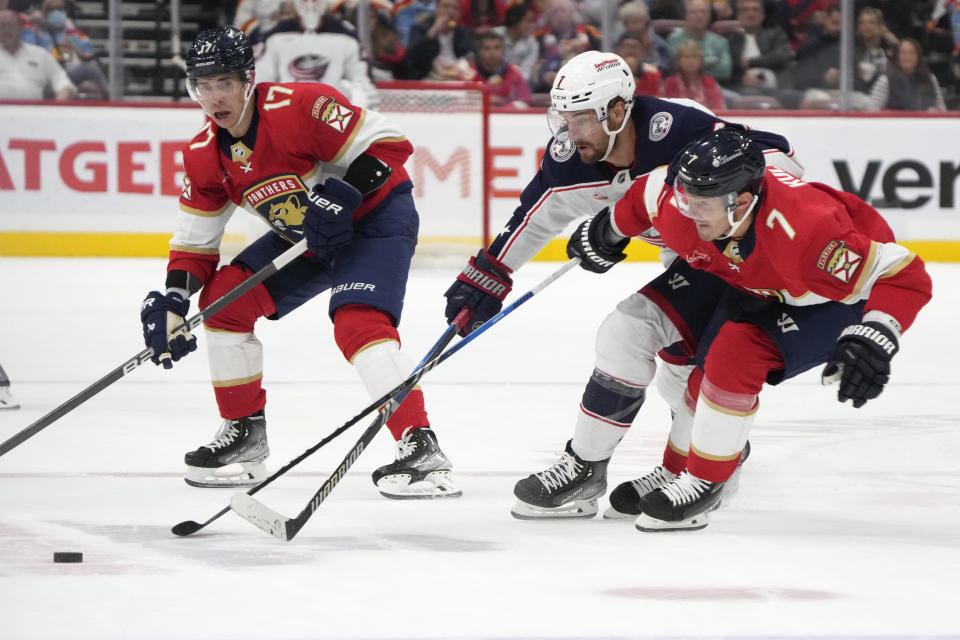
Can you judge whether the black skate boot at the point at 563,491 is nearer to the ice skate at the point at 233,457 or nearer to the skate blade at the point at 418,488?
the skate blade at the point at 418,488

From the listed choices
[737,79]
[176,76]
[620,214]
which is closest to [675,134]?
[620,214]

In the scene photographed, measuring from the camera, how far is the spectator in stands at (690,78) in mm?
8352

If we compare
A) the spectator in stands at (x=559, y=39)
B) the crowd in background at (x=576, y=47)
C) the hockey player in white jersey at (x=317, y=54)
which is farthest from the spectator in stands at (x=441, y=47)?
the hockey player in white jersey at (x=317, y=54)

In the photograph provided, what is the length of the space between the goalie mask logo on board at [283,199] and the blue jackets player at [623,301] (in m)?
0.59

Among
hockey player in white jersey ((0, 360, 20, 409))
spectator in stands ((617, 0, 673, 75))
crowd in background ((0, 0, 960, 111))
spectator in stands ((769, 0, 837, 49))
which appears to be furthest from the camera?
spectator in stands ((617, 0, 673, 75))

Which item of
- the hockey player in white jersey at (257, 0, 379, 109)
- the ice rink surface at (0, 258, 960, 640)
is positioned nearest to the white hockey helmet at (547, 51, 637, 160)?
the ice rink surface at (0, 258, 960, 640)

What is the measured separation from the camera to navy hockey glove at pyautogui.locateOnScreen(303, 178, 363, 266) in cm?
329

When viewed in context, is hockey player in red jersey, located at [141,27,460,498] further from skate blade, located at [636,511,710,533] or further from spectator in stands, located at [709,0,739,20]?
spectator in stands, located at [709,0,739,20]

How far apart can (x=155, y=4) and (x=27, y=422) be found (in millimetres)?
5224

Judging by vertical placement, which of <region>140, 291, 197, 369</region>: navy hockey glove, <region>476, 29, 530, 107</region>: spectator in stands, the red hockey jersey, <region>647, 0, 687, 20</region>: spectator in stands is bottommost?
<region>476, 29, 530, 107</region>: spectator in stands

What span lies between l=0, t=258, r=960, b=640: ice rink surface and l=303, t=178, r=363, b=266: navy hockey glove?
583mm

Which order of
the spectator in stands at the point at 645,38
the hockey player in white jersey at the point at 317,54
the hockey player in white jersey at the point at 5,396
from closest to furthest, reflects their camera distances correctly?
the hockey player in white jersey at the point at 5,396 < the hockey player in white jersey at the point at 317,54 < the spectator in stands at the point at 645,38

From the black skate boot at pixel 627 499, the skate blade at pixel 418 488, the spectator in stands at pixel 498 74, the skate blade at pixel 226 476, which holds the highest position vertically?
the black skate boot at pixel 627 499

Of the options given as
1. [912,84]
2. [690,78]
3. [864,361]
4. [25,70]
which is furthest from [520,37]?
[864,361]
